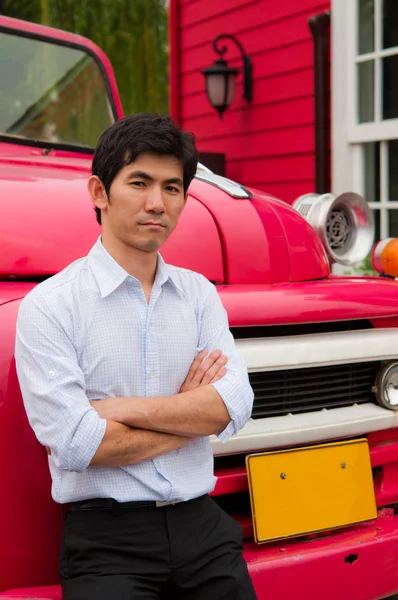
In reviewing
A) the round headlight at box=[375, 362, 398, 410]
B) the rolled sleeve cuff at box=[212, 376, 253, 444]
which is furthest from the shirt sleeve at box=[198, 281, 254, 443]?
the round headlight at box=[375, 362, 398, 410]

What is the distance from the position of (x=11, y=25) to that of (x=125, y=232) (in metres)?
1.86

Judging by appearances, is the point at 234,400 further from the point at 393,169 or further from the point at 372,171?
the point at 372,171

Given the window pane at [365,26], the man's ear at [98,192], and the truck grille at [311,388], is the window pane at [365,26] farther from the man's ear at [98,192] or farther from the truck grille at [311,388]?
the man's ear at [98,192]

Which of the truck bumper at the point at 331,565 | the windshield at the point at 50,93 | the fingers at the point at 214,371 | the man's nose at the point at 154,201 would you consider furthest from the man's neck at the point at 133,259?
the windshield at the point at 50,93

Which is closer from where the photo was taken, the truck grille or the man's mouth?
the man's mouth

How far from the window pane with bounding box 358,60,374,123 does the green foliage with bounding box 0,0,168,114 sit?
243 inches

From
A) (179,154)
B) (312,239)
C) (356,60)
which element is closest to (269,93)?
(356,60)

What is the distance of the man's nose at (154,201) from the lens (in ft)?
6.14

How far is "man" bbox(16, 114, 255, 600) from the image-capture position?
1.80 meters

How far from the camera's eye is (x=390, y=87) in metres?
5.71

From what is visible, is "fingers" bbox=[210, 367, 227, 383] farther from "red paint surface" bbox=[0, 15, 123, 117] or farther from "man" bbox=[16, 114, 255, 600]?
"red paint surface" bbox=[0, 15, 123, 117]

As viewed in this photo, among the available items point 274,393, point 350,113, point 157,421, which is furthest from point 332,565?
point 350,113

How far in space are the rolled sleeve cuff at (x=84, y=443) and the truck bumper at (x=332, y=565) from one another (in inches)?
24.4

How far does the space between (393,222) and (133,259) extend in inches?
159
